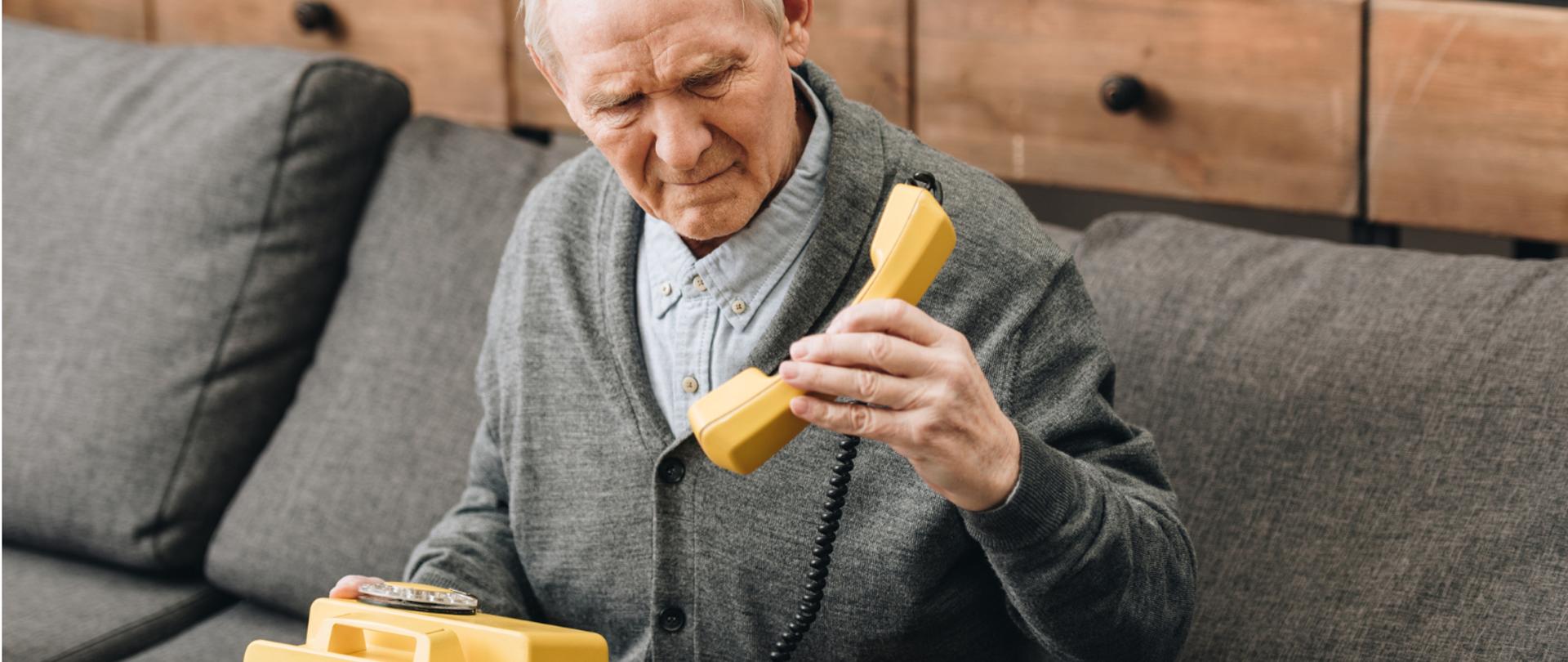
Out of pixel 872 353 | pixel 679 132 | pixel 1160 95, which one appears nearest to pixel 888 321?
pixel 872 353

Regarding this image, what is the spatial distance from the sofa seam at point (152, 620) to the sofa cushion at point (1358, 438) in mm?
1053

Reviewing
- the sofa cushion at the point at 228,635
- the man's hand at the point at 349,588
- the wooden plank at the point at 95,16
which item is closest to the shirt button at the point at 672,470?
the man's hand at the point at 349,588

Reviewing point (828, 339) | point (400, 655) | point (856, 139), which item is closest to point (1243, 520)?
point (856, 139)

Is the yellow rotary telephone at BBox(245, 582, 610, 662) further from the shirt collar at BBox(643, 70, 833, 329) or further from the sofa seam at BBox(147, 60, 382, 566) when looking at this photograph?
the sofa seam at BBox(147, 60, 382, 566)

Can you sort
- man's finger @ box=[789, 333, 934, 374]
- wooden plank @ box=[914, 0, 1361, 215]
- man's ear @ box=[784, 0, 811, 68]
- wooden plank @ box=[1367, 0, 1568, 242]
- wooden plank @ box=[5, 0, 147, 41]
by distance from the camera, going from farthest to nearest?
1. wooden plank @ box=[5, 0, 147, 41]
2. wooden plank @ box=[914, 0, 1361, 215]
3. wooden plank @ box=[1367, 0, 1568, 242]
4. man's ear @ box=[784, 0, 811, 68]
5. man's finger @ box=[789, 333, 934, 374]

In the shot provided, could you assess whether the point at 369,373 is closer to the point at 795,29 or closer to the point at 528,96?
the point at 528,96

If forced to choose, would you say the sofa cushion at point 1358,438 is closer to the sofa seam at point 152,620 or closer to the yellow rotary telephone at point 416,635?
the yellow rotary telephone at point 416,635

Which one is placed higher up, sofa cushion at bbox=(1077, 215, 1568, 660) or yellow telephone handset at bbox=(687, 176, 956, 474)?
yellow telephone handset at bbox=(687, 176, 956, 474)

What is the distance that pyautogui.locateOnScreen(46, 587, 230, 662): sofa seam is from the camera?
1.62 metres

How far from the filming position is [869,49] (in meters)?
1.76

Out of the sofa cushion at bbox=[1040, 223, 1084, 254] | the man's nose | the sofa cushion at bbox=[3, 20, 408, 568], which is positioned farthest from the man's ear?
the sofa cushion at bbox=[3, 20, 408, 568]

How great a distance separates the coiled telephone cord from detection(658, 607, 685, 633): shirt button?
0.27 feet

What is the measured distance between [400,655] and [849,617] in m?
0.33

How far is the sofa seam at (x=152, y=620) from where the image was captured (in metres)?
1.62
